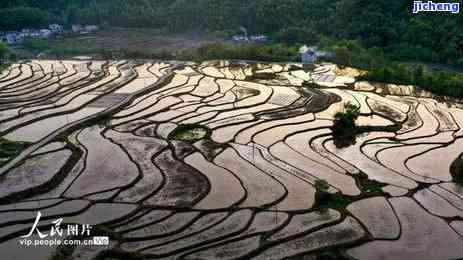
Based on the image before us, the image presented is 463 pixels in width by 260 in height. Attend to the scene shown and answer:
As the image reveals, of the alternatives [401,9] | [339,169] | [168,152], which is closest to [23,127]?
[168,152]

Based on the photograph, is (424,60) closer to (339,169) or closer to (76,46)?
(339,169)

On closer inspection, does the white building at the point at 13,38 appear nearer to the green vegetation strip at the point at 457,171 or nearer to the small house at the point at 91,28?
the small house at the point at 91,28

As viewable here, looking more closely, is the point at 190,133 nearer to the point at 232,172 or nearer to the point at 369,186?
the point at 232,172

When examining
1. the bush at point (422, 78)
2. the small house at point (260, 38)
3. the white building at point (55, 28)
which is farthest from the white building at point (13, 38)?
the bush at point (422, 78)

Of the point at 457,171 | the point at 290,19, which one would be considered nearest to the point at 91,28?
the point at 290,19

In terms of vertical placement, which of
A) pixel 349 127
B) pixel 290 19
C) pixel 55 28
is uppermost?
pixel 290 19

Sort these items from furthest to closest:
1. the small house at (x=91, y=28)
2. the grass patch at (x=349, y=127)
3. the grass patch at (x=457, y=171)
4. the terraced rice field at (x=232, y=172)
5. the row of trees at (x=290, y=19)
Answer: the small house at (x=91, y=28) → the row of trees at (x=290, y=19) → the grass patch at (x=349, y=127) → the grass patch at (x=457, y=171) → the terraced rice field at (x=232, y=172)

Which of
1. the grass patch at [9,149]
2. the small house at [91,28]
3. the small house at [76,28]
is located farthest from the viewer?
the small house at [91,28]
